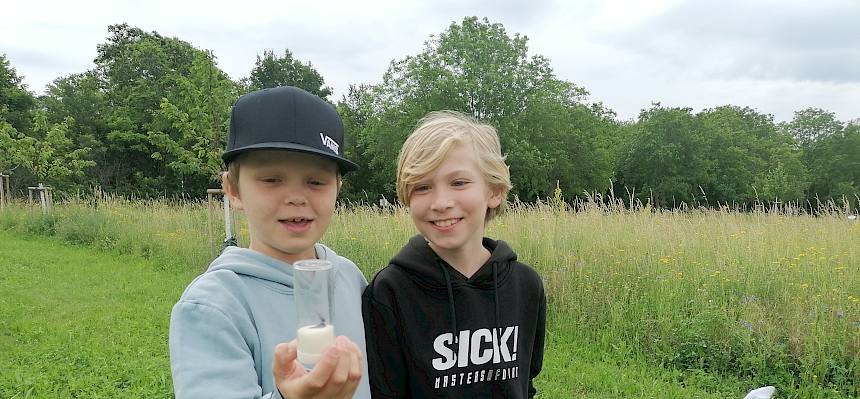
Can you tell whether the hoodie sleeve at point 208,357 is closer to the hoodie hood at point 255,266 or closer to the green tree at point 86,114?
the hoodie hood at point 255,266

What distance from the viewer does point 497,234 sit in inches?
270

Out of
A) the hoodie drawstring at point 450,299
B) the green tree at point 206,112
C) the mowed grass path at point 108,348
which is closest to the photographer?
the hoodie drawstring at point 450,299

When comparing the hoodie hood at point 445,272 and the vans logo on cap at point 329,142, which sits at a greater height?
the vans logo on cap at point 329,142

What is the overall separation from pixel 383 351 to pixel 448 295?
0.26 m

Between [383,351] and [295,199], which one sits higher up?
[295,199]

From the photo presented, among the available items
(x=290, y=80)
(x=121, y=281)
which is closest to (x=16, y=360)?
(x=121, y=281)

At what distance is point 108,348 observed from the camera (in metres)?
4.93

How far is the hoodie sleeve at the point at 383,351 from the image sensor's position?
1.52 metres

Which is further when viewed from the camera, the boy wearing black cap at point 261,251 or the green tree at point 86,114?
the green tree at point 86,114

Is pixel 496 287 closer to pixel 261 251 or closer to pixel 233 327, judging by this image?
pixel 261 251

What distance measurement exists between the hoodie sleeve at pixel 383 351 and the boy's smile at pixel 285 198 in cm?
41

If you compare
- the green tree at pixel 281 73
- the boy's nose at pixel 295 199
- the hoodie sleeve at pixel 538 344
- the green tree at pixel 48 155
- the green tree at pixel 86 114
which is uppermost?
the green tree at pixel 281 73

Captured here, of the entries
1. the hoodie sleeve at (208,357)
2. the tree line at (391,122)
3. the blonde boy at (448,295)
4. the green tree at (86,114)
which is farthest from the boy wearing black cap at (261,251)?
the green tree at (86,114)

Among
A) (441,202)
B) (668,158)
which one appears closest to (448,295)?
(441,202)
